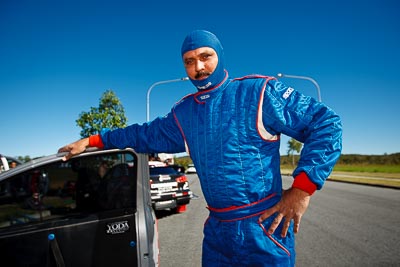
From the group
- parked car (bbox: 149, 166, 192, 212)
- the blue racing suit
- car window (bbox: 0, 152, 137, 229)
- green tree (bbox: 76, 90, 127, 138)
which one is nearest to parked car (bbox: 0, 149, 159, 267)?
car window (bbox: 0, 152, 137, 229)

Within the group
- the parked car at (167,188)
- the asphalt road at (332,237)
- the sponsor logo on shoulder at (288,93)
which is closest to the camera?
the sponsor logo on shoulder at (288,93)

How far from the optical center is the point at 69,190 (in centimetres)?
279

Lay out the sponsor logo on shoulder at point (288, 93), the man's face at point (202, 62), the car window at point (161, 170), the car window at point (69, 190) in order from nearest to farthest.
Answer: the sponsor logo on shoulder at point (288, 93)
the man's face at point (202, 62)
the car window at point (69, 190)
the car window at point (161, 170)

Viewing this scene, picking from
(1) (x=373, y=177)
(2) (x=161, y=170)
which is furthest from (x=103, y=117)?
(1) (x=373, y=177)

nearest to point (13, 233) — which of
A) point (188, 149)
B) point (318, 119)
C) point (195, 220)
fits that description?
Answer: point (188, 149)

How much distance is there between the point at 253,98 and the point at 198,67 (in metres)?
0.41

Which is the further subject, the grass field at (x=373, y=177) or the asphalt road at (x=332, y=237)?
the grass field at (x=373, y=177)

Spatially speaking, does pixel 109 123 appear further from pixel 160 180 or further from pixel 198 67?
pixel 198 67

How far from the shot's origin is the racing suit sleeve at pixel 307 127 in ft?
4.11

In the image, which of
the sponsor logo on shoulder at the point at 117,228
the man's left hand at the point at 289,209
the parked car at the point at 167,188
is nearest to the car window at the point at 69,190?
the sponsor logo on shoulder at the point at 117,228

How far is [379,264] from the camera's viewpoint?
3549mm

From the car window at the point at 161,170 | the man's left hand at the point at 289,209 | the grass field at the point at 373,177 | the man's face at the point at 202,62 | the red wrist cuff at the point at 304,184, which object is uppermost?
the man's face at the point at 202,62

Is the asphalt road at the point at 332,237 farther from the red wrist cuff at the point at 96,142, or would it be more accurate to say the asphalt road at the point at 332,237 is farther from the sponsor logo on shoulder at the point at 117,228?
the red wrist cuff at the point at 96,142

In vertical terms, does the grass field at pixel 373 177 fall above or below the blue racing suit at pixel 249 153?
below
